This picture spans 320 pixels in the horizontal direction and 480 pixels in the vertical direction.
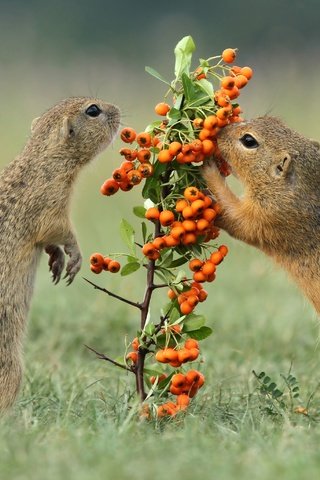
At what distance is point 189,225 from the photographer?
198 inches

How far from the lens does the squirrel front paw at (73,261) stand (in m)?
6.01

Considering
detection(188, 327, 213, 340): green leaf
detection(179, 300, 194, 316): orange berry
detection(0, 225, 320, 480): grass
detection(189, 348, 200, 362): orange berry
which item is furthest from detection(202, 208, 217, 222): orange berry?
detection(0, 225, 320, 480): grass

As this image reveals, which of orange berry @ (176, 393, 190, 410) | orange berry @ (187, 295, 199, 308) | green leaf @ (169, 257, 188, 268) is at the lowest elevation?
orange berry @ (176, 393, 190, 410)

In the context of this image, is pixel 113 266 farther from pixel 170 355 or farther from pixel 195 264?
pixel 170 355

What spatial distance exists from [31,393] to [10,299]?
0.72 meters

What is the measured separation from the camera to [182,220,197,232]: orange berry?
5023mm

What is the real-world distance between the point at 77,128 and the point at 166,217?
1.56 meters

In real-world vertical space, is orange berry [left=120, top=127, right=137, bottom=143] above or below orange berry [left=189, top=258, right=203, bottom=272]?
above

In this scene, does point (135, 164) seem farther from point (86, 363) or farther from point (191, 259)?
point (86, 363)

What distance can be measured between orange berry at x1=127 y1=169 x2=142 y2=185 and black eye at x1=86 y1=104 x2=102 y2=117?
1.45 metres

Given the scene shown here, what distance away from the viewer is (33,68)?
18859mm

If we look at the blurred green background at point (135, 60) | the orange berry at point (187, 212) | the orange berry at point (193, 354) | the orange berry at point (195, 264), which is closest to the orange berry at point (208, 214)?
the orange berry at point (187, 212)

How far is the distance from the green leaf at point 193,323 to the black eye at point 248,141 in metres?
1.20

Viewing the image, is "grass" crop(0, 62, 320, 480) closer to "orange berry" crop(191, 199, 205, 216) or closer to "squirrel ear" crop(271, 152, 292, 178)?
"squirrel ear" crop(271, 152, 292, 178)
